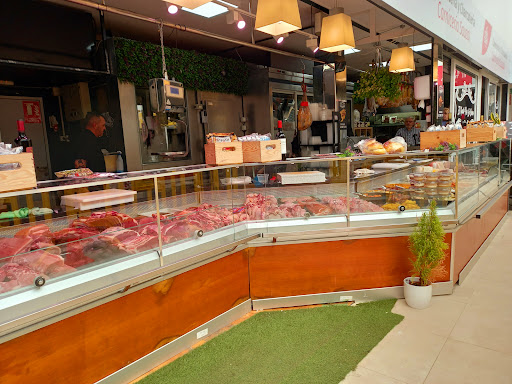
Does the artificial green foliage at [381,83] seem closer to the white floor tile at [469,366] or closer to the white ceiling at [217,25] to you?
the white ceiling at [217,25]

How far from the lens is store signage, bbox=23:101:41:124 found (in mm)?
5406

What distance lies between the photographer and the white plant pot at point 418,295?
316cm

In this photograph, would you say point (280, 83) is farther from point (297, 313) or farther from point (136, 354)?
point (136, 354)

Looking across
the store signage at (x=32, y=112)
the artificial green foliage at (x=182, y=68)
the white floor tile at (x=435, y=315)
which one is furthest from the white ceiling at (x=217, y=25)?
the white floor tile at (x=435, y=315)

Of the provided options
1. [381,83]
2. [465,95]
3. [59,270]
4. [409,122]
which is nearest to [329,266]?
[59,270]

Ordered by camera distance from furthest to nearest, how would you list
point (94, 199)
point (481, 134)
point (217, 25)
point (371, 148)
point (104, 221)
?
point (217, 25), point (481, 134), point (371, 148), point (104, 221), point (94, 199)

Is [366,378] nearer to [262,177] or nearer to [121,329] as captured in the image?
[121,329]

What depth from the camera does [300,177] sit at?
3301mm

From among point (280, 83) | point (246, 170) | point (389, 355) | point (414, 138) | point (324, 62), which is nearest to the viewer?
point (389, 355)

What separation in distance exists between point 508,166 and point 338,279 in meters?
5.04

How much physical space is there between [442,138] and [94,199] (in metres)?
3.42

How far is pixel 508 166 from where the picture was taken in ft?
21.0

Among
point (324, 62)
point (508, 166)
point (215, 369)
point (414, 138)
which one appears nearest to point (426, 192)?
point (215, 369)

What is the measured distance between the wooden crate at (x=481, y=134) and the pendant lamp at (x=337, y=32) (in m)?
2.46
